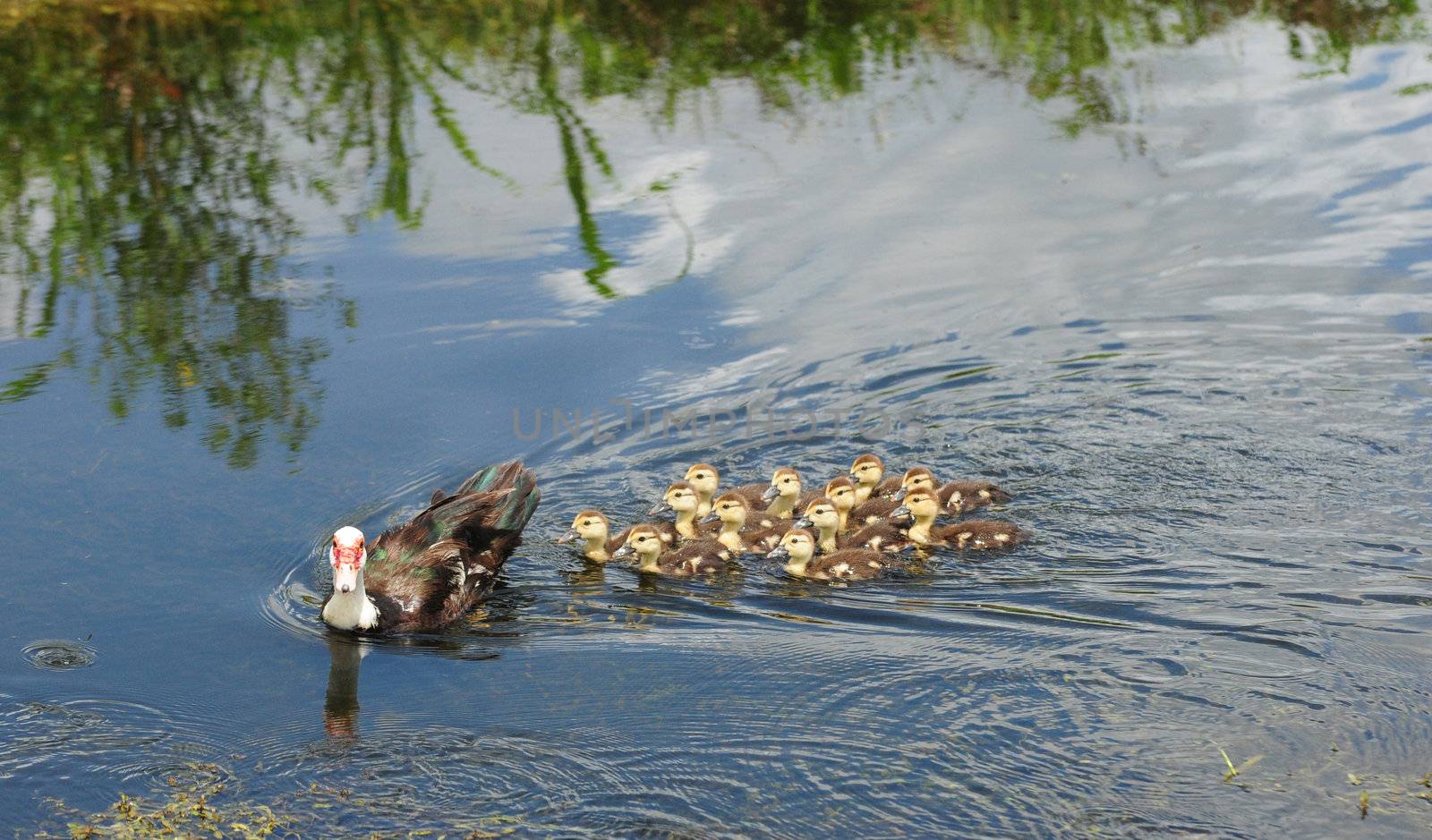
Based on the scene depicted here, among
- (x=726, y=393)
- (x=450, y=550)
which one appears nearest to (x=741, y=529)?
(x=726, y=393)

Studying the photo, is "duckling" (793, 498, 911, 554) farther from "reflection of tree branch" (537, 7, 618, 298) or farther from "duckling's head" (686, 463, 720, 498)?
"reflection of tree branch" (537, 7, 618, 298)

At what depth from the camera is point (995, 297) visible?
844cm

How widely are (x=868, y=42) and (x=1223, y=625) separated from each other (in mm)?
7938

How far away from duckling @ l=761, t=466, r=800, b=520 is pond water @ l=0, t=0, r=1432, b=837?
430 mm

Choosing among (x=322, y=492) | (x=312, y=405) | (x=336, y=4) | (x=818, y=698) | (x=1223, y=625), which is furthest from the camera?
(x=336, y=4)

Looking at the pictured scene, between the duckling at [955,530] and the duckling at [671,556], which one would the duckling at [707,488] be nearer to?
the duckling at [671,556]

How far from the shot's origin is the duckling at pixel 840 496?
6664 millimetres

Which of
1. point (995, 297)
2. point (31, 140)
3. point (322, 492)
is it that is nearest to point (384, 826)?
point (322, 492)

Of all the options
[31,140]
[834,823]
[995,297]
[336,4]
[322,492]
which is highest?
[336,4]

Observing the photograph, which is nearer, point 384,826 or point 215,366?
point 384,826

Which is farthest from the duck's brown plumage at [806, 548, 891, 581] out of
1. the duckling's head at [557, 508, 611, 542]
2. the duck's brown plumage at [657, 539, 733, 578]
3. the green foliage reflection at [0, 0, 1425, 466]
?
the green foliage reflection at [0, 0, 1425, 466]

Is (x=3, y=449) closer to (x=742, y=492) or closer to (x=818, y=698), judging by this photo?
(x=742, y=492)

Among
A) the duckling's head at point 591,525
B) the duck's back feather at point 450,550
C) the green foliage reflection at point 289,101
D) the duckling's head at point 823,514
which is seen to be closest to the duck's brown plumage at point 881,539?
the duckling's head at point 823,514

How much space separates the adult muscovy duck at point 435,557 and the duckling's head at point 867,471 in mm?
1460
